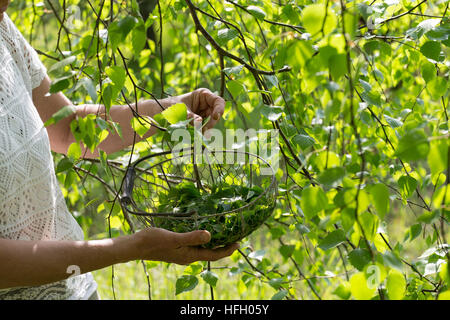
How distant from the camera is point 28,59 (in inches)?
35.3

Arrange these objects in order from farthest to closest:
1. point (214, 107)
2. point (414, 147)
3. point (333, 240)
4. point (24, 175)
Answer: point (214, 107), point (24, 175), point (333, 240), point (414, 147)

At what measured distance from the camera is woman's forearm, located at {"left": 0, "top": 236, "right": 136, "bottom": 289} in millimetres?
656

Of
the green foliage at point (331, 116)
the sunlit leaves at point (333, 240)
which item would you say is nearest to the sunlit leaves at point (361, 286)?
the green foliage at point (331, 116)

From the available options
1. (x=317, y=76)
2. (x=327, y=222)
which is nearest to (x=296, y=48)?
(x=317, y=76)

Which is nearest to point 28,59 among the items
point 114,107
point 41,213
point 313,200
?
point 114,107

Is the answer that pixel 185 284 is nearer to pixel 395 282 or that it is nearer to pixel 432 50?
pixel 395 282

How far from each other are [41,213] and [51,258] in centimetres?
14

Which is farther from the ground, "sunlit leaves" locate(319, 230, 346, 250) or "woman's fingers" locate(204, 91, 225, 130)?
"woman's fingers" locate(204, 91, 225, 130)

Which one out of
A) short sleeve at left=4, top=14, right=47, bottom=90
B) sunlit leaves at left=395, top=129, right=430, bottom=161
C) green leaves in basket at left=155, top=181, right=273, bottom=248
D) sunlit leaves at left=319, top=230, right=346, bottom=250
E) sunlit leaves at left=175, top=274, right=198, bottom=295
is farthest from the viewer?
sunlit leaves at left=175, top=274, right=198, bottom=295

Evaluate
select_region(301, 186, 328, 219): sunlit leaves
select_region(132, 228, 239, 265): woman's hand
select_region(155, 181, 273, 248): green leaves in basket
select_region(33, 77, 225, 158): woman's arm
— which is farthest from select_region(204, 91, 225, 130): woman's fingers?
select_region(301, 186, 328, 219): sunlit leaves

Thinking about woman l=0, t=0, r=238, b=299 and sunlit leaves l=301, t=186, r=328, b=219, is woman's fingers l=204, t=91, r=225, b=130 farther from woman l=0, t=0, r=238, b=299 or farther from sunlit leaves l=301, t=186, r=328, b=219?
sunlit leaves l=301, t=186, r=328, b=219

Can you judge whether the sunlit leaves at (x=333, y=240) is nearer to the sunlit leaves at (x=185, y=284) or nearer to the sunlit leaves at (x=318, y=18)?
the sunlit leaves at (x=318, y=18)

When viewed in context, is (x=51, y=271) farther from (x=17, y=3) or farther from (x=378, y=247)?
(x=17, y=3)

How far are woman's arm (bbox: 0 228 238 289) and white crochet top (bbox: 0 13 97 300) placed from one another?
0.10 metres
